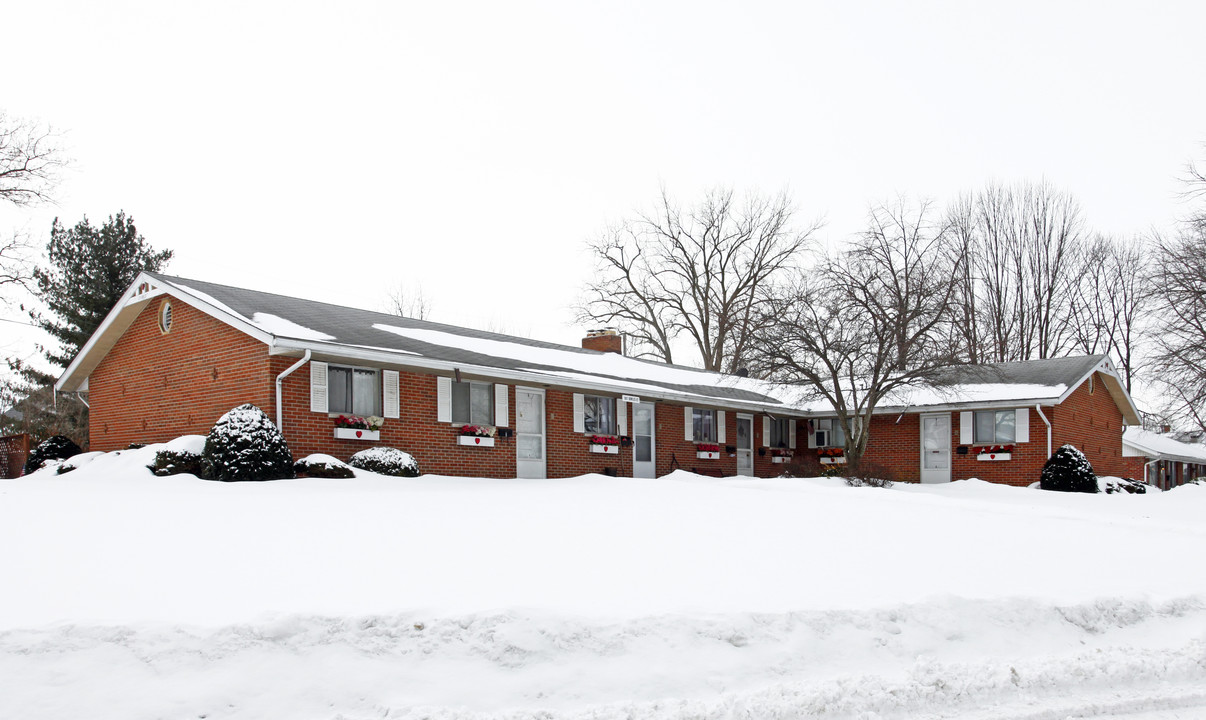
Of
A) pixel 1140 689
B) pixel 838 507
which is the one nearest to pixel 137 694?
pixel 1140 689

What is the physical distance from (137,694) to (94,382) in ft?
58.5

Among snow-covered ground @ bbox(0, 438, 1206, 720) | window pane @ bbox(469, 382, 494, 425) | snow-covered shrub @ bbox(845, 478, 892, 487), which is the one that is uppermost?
window pane @ bbox(469, 382, 494, 425)

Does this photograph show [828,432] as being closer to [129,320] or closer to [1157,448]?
[129,320]

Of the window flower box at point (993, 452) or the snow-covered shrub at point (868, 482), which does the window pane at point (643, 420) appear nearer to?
the snow-covered shrub at point (868, 482)

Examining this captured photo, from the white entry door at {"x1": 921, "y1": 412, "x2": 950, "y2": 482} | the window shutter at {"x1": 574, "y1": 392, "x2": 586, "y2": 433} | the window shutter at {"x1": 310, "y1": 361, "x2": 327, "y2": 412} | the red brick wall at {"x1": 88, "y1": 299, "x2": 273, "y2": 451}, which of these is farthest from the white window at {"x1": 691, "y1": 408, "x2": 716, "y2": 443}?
the red brick wall at {"x1": 88, "y1": 299, "x2": 273, "y2": 451}

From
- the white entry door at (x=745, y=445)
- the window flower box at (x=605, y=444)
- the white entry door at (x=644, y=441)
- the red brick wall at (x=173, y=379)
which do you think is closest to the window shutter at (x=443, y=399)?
the red brick wall at (x=173, y=379)

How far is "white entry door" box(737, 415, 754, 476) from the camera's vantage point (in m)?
27.0

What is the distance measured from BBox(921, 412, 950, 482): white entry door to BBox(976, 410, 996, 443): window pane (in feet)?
2.77

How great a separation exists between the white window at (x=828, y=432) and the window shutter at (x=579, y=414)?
33.9ft

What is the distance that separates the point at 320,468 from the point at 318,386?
5.88ft

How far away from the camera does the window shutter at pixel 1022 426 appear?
992 inches

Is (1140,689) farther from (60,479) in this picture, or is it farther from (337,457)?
(60,479)

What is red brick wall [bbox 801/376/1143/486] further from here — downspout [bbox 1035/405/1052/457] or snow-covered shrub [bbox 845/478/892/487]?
snow-covered shrub [bbox 845/478/892/487]

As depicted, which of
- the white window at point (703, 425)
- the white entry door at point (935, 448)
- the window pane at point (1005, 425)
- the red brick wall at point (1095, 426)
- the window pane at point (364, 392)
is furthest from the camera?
the white entry door at point (935, 448)
